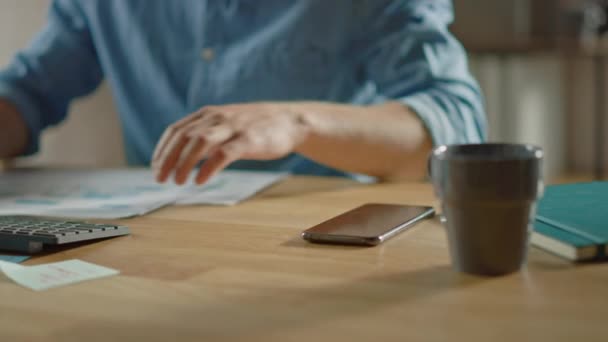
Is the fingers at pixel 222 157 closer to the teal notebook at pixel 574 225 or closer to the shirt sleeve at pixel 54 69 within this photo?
the teal notebook at pixel 574 225

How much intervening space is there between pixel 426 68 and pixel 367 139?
0.63 feet

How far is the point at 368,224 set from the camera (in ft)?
2.00

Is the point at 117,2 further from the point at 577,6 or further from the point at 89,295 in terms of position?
the point at 577,6

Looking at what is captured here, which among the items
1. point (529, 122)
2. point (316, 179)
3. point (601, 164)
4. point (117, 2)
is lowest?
point (601, 164)

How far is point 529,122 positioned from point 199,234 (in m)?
3.30

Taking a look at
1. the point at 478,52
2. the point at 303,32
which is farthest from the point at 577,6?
the point at 303,32

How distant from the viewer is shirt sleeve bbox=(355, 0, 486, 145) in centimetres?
103

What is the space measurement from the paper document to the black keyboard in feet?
0.38

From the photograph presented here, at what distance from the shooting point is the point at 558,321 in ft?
1.23

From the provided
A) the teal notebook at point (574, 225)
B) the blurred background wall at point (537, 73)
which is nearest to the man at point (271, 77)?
the teal notebook at point (574, 225)

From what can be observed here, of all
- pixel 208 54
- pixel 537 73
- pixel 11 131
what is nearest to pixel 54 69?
pixel 11 131

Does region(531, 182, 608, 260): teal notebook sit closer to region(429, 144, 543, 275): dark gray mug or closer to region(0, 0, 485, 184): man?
region(429, 144, 543, 275): dark gray mug

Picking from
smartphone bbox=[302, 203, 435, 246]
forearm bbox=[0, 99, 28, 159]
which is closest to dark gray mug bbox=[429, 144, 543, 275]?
smartphone bbox=[302, 203, 435, 246]

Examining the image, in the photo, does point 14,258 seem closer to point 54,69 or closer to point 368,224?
point 368,224
